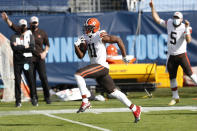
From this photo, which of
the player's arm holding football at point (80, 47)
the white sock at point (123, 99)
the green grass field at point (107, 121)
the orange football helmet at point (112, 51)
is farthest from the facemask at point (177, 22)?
the orange football helmet at point (112, 51)

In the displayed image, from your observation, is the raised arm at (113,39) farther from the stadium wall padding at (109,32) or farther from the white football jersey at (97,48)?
the stadium wall padding at (109,32)

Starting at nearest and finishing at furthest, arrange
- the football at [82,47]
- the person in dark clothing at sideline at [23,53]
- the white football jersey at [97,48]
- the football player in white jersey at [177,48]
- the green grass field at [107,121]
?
the green grass field at [107,121]
the white football jersey at [97,48]
the football at [82,47]
the football player in white jersey at [177,48]
the person in dark clothing at sideline at [23,53]

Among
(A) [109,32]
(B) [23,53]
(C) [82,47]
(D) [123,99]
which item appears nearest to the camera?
(D) [123,99]

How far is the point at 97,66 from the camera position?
859cm

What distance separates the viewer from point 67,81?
16.5 meters

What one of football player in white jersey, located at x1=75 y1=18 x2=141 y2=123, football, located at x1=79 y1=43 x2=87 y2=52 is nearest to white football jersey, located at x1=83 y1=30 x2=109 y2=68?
football player in white jersey, located at x1=75 y1=18 x2=141 y2=123

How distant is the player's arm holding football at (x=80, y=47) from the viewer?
345 inches

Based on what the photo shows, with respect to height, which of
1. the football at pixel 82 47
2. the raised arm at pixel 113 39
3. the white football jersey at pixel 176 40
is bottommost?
the white football jersey at pixel 176 40

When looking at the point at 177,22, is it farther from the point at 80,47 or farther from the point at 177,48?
the point at 80,47

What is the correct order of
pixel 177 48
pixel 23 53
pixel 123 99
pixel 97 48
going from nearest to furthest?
pixel 123 99
pixel 97 48
pixel 177 48
pixel 23 53

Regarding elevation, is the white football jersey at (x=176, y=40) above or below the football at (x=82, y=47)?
below

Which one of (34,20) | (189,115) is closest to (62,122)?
(189,115)

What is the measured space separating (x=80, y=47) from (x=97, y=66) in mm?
744

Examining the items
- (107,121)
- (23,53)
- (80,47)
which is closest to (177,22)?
(80,47)
